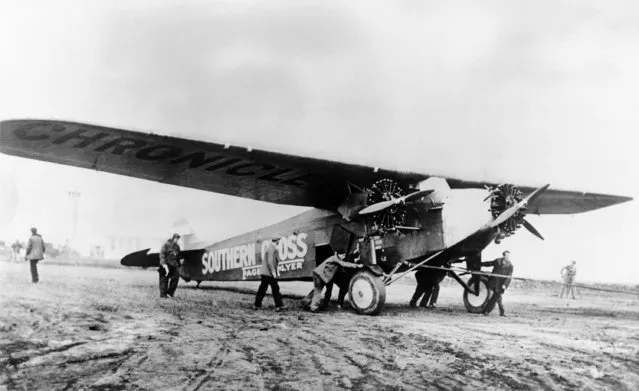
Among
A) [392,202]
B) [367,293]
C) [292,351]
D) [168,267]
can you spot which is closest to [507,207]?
[392,202]

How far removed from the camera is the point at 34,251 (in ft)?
40.0

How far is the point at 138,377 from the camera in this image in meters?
3.99

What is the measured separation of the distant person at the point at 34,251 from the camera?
39.9ft

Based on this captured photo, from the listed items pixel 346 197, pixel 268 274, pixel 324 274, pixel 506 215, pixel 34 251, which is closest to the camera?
pixel 506 215

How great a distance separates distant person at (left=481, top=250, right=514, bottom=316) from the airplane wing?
1.57 meters

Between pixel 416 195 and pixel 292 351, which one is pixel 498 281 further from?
pixel 292 351

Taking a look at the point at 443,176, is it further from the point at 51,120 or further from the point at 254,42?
the point at 51,120

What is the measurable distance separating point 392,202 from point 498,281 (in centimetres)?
303

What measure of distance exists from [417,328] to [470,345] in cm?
128

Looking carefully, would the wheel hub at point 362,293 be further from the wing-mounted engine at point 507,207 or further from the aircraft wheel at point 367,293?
the wing-mounted engine at point 507,207

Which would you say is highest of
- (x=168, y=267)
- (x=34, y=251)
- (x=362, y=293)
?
(x=34, y=251)

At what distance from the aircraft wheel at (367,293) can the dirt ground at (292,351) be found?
0.28m

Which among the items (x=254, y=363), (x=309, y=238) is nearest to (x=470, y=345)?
(x=254, y=363)

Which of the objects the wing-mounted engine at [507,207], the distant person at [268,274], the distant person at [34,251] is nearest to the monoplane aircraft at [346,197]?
the wing-mounted engine at [507,207]
